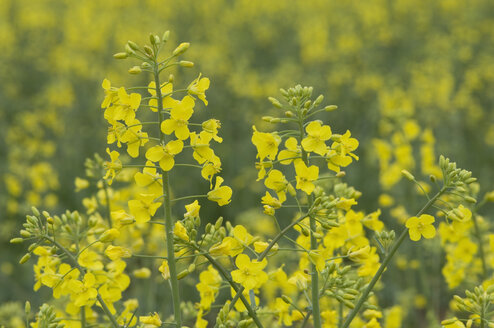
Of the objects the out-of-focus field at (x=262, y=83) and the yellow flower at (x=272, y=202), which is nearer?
the yellow flower at (x=272, y=202)

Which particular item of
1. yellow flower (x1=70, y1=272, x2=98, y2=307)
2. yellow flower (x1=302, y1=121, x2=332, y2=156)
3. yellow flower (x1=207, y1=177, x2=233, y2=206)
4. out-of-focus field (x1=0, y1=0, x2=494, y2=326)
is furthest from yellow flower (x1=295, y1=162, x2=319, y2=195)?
out-of-focus field (x1=0, y1=0, x2=494, y2=326)

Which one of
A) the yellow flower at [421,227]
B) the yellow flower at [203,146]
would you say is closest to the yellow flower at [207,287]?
the yellow flower at [203,146]

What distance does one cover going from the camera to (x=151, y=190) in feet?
7.93

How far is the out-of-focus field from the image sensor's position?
669 cm

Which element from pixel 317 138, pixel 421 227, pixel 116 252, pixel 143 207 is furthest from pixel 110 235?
pixel 421 227

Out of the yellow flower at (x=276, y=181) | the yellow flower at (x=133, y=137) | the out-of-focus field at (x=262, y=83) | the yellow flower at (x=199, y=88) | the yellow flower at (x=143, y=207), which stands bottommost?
the yellow flower at (x=143, y=207)

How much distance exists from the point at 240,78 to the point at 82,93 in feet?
10.5

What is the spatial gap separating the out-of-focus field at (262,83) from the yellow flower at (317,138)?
2763 millimetres

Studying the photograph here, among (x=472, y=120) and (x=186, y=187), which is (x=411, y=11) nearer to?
(x=472, y=120)

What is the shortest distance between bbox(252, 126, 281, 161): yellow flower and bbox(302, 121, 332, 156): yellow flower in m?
0.15

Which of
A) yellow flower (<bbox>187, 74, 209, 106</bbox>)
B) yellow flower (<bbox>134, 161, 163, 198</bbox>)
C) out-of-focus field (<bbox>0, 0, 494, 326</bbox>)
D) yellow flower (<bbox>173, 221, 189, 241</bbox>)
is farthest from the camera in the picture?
out-of-focus field (<bbox>0, 0, 494, 326</bbox>)

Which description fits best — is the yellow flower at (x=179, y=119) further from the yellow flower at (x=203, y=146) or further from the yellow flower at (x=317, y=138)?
the yellow flower at (x=317, y=138)

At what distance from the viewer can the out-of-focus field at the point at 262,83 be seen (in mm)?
6688

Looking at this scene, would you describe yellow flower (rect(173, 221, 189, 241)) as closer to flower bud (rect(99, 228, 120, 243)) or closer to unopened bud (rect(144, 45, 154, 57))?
flower bud (rect(99, 228, 120, 243))
